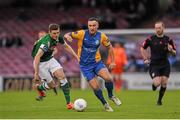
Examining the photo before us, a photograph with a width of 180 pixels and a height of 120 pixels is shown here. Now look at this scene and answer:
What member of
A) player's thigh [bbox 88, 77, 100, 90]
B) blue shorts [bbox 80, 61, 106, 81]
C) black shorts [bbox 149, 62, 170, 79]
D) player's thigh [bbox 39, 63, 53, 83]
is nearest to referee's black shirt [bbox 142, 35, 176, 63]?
black shorts [bbox 149, 62, 170, 79]

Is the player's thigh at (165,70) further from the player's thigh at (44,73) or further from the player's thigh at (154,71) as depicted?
the player's thigh at (44,73)

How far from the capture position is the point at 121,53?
28.1m

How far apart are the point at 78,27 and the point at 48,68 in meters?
19.9

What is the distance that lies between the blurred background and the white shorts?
1114 cm

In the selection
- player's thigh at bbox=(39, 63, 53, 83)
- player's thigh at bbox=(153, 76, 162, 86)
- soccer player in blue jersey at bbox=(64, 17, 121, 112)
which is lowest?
player's thigh at bbox=(153, 76, 162, 86)

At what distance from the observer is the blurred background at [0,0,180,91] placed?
99.9ft

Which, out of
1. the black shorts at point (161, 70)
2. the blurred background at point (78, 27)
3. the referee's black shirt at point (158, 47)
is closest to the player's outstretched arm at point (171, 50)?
the referee's black shirt at point (158, 47)

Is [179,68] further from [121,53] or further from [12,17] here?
[12,17]

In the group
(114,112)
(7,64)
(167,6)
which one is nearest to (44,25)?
→ (7,64)

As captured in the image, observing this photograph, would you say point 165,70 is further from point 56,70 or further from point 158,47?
point 56,70

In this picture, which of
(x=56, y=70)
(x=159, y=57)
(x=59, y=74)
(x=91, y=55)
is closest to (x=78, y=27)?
(x=159, y=57)

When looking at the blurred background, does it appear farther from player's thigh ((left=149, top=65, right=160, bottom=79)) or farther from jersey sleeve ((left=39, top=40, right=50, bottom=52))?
jersey sleeve ((left=39, top=40, right=50, bottom=52))

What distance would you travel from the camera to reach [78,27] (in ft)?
120

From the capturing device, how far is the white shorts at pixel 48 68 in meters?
16.2
